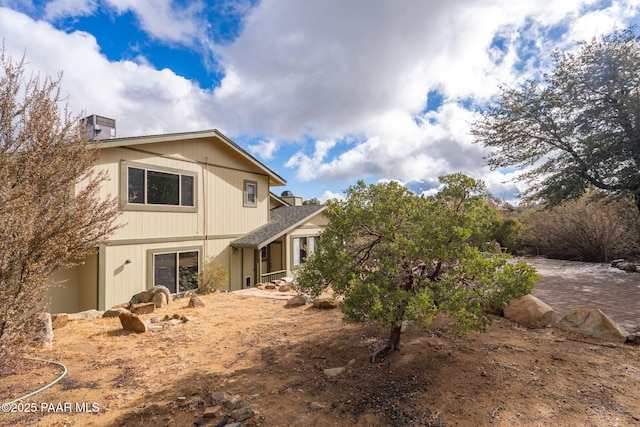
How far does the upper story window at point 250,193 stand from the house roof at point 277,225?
51.9 inches

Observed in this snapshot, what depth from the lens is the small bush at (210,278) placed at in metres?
11.4

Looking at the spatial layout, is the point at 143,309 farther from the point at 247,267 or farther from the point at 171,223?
the point at 247,267

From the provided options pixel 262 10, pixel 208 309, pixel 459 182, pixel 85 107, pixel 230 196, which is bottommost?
pixel 208 309

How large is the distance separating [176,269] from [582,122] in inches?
664

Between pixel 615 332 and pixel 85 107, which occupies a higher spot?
pixel 85 107

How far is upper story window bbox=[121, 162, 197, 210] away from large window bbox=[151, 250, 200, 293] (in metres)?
1.73

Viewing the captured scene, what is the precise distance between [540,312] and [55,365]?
8.78m

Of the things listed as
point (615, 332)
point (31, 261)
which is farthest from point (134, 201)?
point (615, 332)

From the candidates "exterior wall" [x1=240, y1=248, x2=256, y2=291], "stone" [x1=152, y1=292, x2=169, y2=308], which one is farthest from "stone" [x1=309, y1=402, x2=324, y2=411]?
"exterior wall" [x1=240, y1=248, x2=256, y2=291]

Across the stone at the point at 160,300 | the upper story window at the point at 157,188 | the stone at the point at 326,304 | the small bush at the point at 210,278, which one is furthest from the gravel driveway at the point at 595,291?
the upper story window at the point at 157,188

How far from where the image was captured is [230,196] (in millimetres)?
13250

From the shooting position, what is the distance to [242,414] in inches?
132

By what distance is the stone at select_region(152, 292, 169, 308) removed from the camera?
8.85 metres

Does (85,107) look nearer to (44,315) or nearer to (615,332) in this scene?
(44,315)
